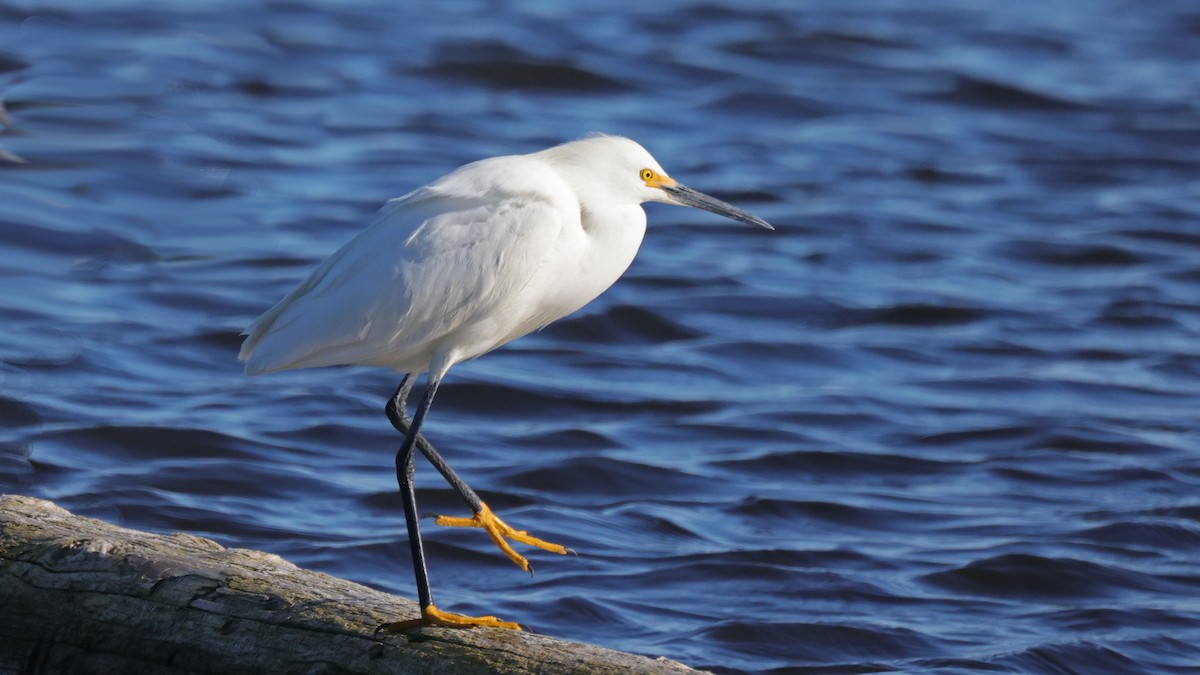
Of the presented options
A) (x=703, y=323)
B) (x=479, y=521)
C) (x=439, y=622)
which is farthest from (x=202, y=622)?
(x=703, y=323)

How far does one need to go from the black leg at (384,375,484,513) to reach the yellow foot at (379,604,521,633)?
0.85 m

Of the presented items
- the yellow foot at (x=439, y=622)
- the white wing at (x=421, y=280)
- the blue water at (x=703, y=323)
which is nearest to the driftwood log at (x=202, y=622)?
the yellow foot at (x=439, y=622)

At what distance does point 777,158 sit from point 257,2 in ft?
24.3

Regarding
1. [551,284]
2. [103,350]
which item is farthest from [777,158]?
[551,284]

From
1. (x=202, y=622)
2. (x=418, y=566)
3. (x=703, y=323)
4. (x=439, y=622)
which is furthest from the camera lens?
(x=703, y=323)

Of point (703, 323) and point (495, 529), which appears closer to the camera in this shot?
point (495, 529)

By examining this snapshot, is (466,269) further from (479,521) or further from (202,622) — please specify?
(202,622)

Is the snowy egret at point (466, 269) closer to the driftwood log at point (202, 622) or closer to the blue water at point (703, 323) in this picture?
the driftwood log at point (202, 622)

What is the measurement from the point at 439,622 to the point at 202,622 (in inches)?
26.1

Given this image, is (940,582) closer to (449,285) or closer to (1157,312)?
(449,285)

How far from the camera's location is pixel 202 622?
461 cm

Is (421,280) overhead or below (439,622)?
overhead

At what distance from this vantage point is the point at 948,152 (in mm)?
17141

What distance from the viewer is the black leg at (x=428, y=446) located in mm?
5801
